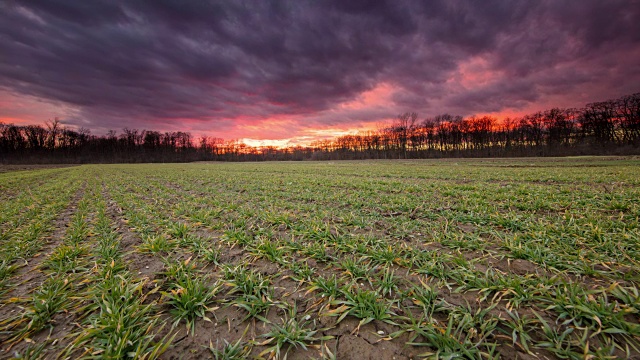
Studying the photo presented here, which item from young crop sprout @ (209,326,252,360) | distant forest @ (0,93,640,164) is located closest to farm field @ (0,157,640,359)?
young crop sprout @ (209,326,252,360)

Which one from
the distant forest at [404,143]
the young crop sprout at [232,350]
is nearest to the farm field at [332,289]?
the young crop sprout at [232,350]

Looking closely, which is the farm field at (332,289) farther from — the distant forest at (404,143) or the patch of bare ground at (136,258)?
the distant forest at (404,143)

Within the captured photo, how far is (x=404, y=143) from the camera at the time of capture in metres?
78.2

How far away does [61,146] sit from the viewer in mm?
83375

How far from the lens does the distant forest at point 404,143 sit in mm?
53844

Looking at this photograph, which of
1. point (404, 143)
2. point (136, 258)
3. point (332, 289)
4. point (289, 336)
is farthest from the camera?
point (404, 143)

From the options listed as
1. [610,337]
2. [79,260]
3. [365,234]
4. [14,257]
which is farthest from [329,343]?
[14,257]

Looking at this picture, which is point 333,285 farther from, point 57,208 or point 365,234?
point 57,208

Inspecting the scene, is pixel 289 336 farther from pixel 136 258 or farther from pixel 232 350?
pixel 136 258

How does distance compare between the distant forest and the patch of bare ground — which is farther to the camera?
the distant forest

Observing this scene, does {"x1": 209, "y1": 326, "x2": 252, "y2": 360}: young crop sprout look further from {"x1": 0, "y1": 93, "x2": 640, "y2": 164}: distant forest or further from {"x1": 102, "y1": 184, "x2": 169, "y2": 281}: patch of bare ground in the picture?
{"x1": 0, "y1": 93, "x2": 640, "y2": 164}: distant forest

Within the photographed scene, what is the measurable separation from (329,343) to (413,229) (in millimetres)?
3465

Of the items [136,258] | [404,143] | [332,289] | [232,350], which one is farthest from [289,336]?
[404,143]

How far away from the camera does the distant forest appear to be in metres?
53.8
